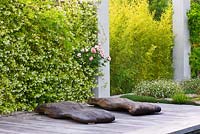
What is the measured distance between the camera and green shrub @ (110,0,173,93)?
11.7m

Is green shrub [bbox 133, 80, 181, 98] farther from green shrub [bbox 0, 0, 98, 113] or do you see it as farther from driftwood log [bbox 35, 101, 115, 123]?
driftwood log [bbox 35, 101, 115, 123]

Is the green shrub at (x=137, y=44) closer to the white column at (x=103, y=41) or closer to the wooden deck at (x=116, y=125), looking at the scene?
the white column at (x=103, y=41)

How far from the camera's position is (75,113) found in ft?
23.1

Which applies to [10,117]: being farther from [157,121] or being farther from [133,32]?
[133,32]

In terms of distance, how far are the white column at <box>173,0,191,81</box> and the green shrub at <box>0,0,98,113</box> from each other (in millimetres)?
4440

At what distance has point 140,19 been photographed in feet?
39.5

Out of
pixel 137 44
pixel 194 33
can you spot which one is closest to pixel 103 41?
pixel 137 44

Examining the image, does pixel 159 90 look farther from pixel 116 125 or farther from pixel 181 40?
pixel 116 125

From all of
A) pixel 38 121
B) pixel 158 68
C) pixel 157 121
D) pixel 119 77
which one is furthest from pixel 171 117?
pixel 158 68

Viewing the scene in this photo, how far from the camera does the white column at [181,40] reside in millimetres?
12930

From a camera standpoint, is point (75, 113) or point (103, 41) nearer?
point (75, 113)

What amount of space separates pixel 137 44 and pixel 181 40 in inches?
59.7

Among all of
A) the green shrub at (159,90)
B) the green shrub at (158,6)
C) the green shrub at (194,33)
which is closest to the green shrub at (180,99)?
the green shrub at (159,90)

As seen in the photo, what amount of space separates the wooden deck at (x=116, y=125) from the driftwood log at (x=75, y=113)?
4.1 inches
